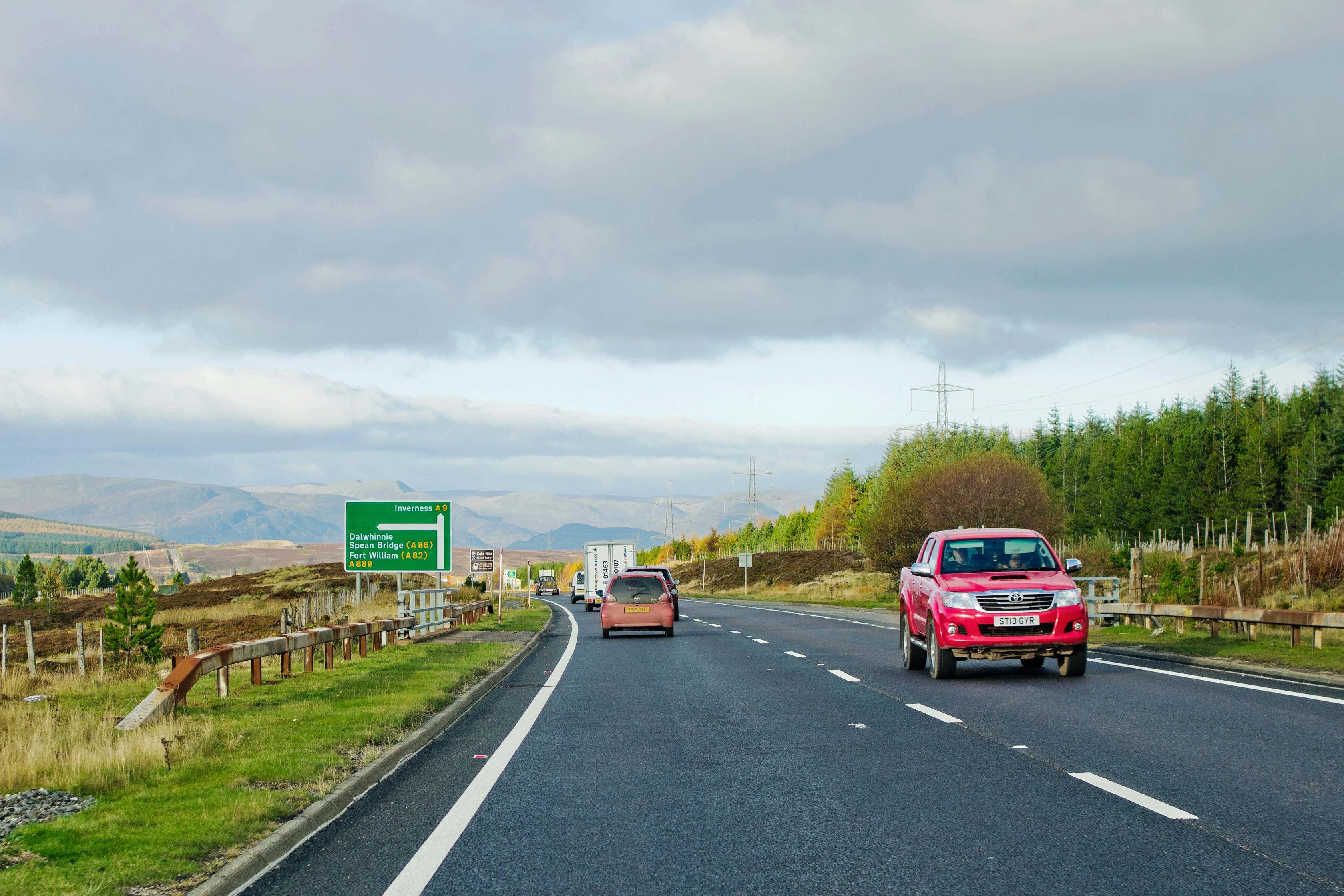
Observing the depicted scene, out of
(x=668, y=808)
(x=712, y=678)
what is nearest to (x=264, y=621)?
(x=712, y=678)

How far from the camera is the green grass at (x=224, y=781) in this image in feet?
18.9

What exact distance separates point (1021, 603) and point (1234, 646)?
645 centimetres

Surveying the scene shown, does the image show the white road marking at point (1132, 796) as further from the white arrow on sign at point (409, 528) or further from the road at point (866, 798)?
the white arrow on sign at point (409, 528)

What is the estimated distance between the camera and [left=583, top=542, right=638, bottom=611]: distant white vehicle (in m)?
61.4

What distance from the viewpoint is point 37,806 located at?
7.35m

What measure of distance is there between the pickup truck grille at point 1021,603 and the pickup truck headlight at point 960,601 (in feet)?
0.46

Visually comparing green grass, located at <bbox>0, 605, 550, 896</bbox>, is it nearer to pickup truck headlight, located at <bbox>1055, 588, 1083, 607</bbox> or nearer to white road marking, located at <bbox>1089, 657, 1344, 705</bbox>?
pickup truck headlight, located at <bbox>1055, 588, 1083, 607</bbox>

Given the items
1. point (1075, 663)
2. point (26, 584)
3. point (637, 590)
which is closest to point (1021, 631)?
point (1075, 663)

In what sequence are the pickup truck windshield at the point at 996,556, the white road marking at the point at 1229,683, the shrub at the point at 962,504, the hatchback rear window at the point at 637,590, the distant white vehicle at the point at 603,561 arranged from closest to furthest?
the white road marking at the point at 1229,683
the pickup truck windshield at the point at 996,556
the hatchback rear window at the point at 637,590
the shrub at the point at 962,504
the distant white vehicle at the point at 603,561

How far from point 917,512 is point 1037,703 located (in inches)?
2066

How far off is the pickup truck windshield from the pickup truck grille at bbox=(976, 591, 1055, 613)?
3.01 ft

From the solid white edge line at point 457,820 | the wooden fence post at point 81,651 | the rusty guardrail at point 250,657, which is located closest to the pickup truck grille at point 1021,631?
the solid white edge line at point 457,820

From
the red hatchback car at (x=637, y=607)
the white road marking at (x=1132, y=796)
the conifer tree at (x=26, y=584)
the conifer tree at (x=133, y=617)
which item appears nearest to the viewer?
the white road marking at (x=1132, y=796)

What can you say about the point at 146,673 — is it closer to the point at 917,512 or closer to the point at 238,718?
the point at 238,718
